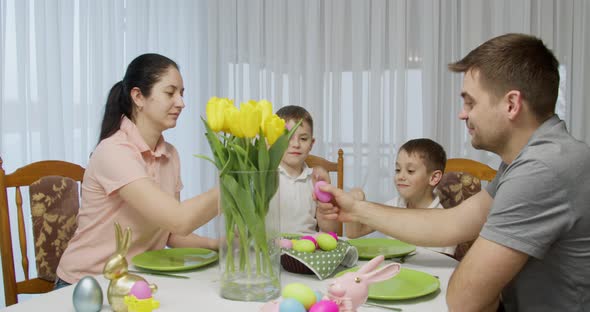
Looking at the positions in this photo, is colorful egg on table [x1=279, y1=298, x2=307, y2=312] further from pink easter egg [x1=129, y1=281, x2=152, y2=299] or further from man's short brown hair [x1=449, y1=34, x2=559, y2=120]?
man's short brown hair [x1=449, y1=34, x2=559, y2=120]

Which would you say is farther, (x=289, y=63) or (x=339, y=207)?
(x=289, y=63)

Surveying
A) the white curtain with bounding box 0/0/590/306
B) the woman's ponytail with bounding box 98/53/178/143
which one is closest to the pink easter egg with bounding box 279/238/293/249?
the woman's ponytail with bounding box 98/53/178/143

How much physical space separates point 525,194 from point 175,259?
88 cm

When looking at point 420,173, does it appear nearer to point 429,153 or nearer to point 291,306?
point 429,153

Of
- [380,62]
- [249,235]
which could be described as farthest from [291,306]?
[380,62]

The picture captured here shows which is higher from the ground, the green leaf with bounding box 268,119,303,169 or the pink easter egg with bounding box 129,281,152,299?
the green leaf with bounding box 268,119,303,169

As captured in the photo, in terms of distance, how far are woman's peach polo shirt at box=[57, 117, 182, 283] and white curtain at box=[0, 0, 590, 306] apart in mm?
1466

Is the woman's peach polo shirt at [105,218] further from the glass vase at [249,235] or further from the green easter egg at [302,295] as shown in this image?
the green easter egg at [302,295]

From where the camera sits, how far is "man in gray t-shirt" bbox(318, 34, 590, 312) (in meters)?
1.11

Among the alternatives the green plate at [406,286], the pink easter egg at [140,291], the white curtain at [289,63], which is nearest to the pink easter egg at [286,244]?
the green plate at [406,286]

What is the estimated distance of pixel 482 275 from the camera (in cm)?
111

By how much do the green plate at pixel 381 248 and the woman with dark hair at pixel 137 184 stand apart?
431 millimetres

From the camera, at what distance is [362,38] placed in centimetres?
351

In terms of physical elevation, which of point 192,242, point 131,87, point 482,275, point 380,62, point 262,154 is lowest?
point 192,242
